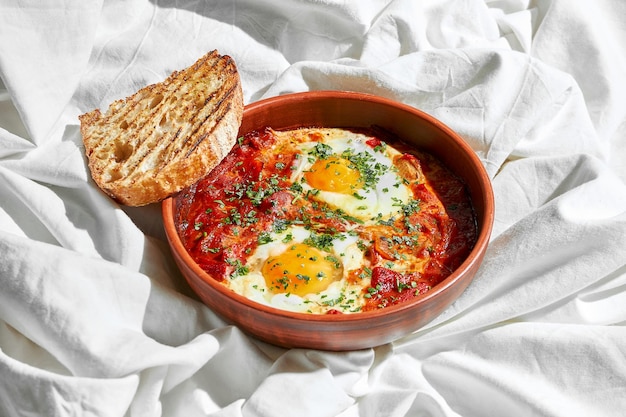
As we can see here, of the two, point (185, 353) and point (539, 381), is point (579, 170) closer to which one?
point (539, 381)

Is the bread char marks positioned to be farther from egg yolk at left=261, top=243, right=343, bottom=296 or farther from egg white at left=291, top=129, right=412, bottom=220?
egg yolk at left=261, top=243, right=343, bottom=296

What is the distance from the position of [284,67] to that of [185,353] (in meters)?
1.69

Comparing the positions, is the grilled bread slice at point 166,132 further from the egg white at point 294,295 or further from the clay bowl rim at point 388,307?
the egg white at point 294,295

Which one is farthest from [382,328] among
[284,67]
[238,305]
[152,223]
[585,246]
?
[284,67]

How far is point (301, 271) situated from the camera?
108 inches

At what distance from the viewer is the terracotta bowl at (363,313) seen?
2.62m

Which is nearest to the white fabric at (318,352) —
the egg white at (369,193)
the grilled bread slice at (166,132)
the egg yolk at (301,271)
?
the grilled bread slice at (166,132)

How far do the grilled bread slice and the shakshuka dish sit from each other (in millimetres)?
169

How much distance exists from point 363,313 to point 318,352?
0.31m

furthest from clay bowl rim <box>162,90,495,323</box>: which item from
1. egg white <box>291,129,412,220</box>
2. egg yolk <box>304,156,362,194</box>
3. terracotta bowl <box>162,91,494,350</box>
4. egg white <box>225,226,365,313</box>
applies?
egg yolk <box>304,156,362,194</box>

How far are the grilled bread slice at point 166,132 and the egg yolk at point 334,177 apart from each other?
0.35 meters

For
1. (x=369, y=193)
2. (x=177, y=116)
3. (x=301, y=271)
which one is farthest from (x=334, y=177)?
(x=177, y=116)

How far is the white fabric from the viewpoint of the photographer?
8.84ft

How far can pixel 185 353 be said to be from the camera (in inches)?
104
